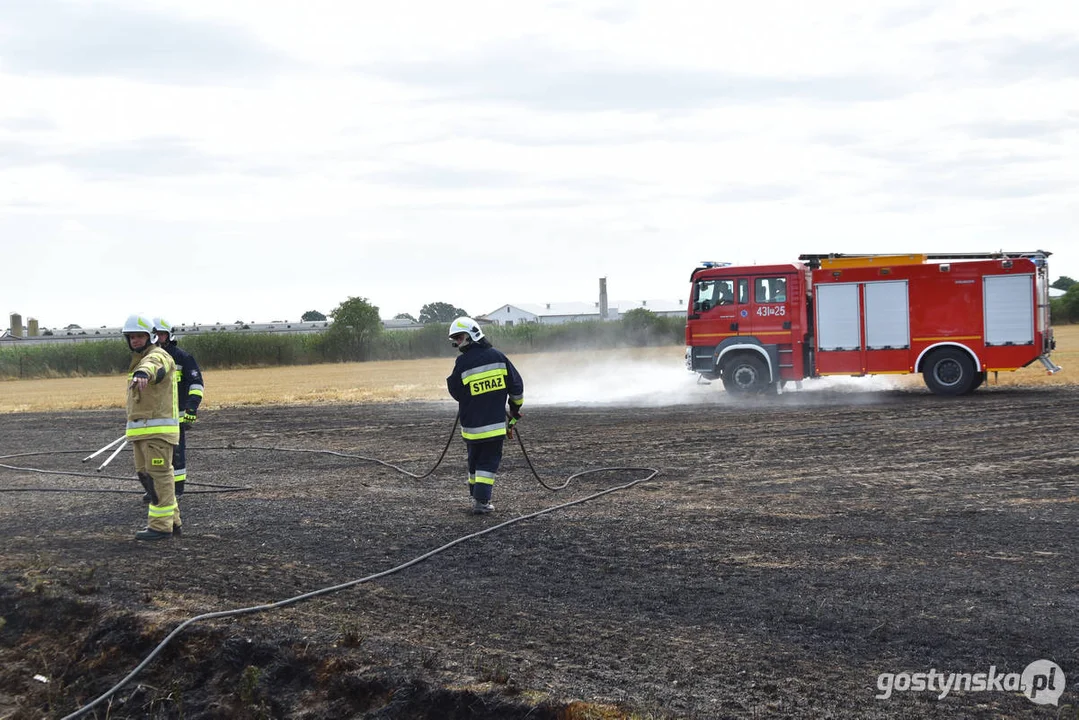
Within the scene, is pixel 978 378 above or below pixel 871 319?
below

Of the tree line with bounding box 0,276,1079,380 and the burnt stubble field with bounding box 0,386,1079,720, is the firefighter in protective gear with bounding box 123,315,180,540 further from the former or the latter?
the tree line with bounding box 0,276,1079,380

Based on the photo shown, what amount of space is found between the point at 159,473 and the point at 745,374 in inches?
562

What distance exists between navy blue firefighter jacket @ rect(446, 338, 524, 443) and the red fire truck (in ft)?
39.6

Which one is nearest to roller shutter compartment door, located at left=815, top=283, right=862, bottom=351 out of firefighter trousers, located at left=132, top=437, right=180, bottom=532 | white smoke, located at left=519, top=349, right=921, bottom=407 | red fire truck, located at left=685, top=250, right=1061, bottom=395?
red fire truck, located at left=685, top=250, right=1061, bottom=395

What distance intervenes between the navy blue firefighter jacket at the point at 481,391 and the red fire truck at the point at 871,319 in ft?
39.6

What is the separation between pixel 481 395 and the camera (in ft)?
30.6


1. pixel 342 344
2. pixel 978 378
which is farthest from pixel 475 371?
pixel 342 344

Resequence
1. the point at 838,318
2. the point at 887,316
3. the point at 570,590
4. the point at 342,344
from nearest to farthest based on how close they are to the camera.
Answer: the point at 570,590
the point at 887,316
the point at 838,318
the point at 342,344

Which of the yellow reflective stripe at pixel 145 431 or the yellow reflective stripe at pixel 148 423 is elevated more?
the yellow reflective stripe at pixel 148 423

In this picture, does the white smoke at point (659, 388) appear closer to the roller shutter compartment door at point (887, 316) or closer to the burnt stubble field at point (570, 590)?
the roller shutter compartment door at point (887, 316)

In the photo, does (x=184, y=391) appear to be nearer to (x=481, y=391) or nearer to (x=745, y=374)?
(x=481, y=391)

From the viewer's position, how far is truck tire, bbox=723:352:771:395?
67.8ft

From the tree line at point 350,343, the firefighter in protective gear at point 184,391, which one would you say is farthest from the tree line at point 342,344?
the firefighter in protective gear at point 184,391

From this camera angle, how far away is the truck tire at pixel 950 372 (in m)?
19.7
